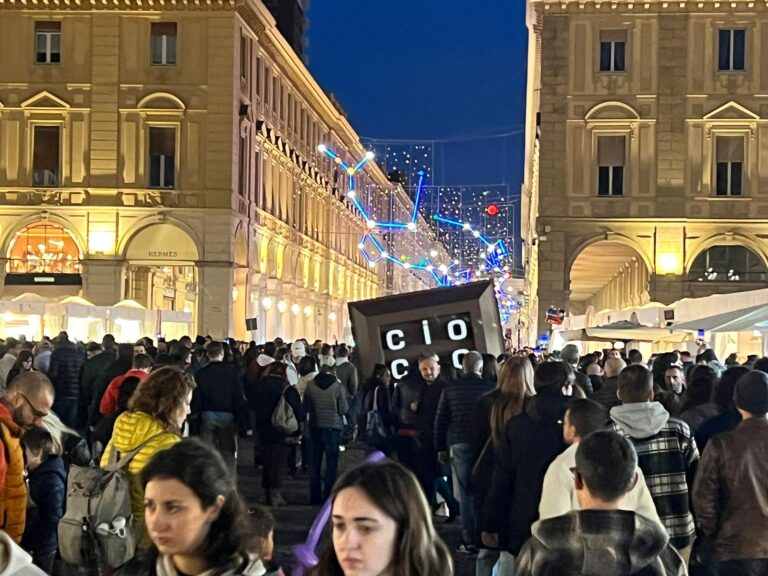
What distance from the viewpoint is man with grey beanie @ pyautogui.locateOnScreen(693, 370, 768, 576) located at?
257 inches

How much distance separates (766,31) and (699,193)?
5.48m

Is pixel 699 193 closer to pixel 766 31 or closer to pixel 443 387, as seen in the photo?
pixel 766 31

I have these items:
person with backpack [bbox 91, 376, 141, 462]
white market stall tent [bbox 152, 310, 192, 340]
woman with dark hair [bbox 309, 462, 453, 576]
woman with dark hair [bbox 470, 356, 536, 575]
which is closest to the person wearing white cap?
person with backpack [bbox 91, 376, 141, 462]

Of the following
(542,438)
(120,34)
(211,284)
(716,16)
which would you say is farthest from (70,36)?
(542,438)

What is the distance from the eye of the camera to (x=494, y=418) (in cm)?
825

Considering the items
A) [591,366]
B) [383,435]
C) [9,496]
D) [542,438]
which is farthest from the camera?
[591,366]

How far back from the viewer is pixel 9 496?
6.63m

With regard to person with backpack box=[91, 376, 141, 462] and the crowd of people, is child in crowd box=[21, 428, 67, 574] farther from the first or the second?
person with backpack box=[91, 376, 141, 462]

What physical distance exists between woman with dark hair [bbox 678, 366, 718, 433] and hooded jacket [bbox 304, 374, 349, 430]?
617 cm

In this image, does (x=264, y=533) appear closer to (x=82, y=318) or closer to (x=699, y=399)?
(x=699, y=399)

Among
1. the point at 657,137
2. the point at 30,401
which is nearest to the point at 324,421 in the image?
the point at 30,401

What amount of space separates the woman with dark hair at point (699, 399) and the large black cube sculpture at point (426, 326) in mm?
5449

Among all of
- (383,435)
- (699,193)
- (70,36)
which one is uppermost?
(70,36)

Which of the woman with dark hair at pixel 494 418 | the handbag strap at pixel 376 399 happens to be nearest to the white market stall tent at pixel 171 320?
the handbag strap at pixel 376 399
